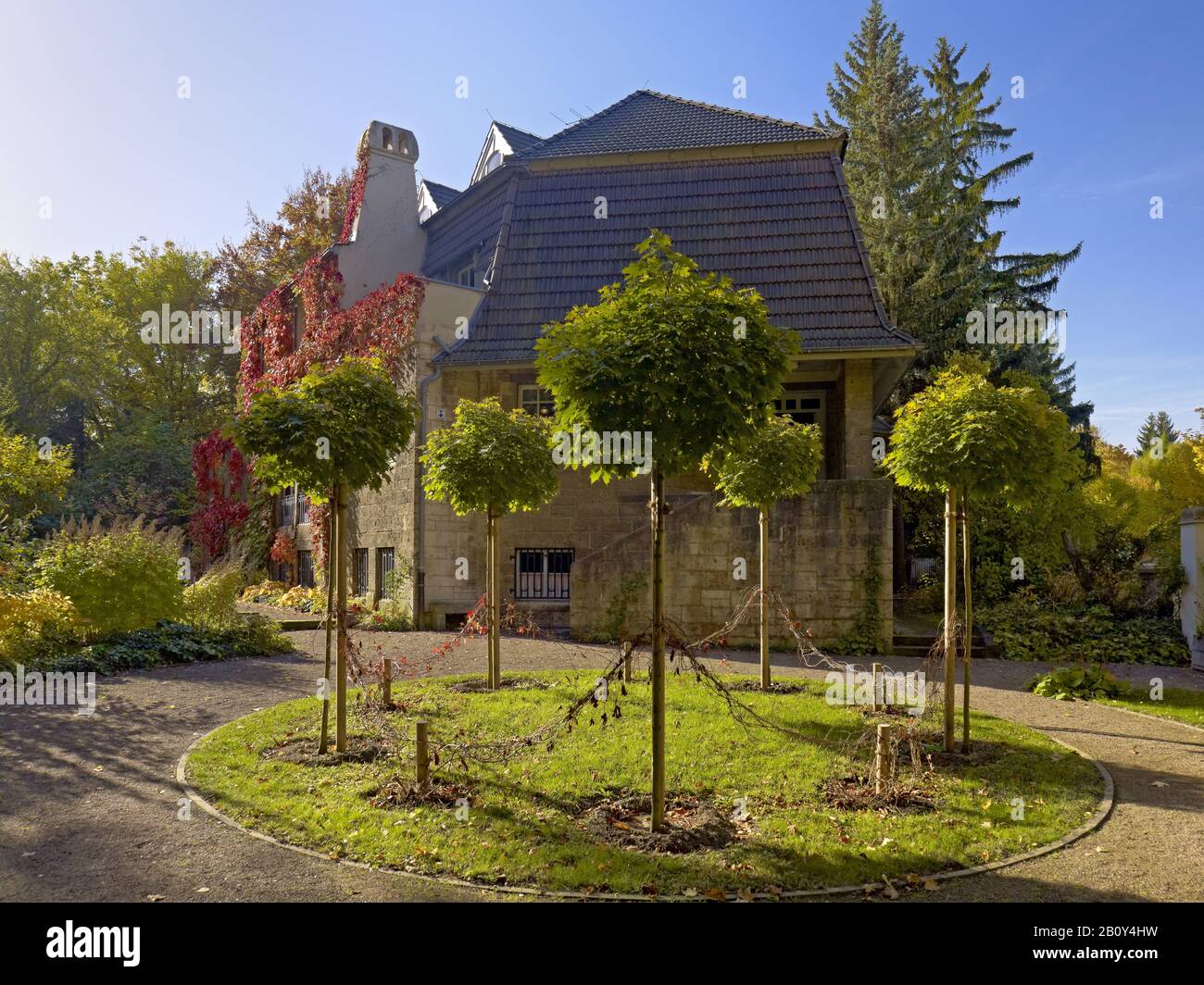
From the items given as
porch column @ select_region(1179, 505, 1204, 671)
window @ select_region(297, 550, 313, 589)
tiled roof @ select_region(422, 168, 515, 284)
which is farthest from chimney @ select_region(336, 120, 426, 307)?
porch column @ select_region(1179, 505, 1204, 671)

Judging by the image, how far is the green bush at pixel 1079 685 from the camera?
11273mm

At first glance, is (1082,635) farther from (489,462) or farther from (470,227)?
(470,227)

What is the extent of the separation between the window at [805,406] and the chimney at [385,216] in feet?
37.1

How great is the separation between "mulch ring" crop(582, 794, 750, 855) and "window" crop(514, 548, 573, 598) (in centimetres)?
1194

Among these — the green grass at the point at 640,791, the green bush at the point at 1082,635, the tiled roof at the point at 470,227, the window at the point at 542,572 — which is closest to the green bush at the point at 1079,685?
the green grass at the point at 640,791

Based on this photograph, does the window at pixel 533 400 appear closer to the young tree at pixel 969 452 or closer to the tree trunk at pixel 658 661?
the young tree at pixel 969 452

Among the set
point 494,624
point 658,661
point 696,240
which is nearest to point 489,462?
point 494,624

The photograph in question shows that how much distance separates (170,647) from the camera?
13.2 meters

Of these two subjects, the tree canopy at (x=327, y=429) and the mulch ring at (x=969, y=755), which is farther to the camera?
the mulch ring at (x=969, y=755)

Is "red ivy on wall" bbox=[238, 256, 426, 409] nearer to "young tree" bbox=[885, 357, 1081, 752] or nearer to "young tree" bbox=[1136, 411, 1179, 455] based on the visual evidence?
"young tree" bbox=[885, 357, 1081, 752]

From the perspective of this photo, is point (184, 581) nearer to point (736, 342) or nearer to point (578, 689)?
point (578, 689)

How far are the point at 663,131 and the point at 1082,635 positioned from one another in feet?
51.8

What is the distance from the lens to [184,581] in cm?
1509

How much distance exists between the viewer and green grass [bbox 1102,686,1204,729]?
9945 millimetres
